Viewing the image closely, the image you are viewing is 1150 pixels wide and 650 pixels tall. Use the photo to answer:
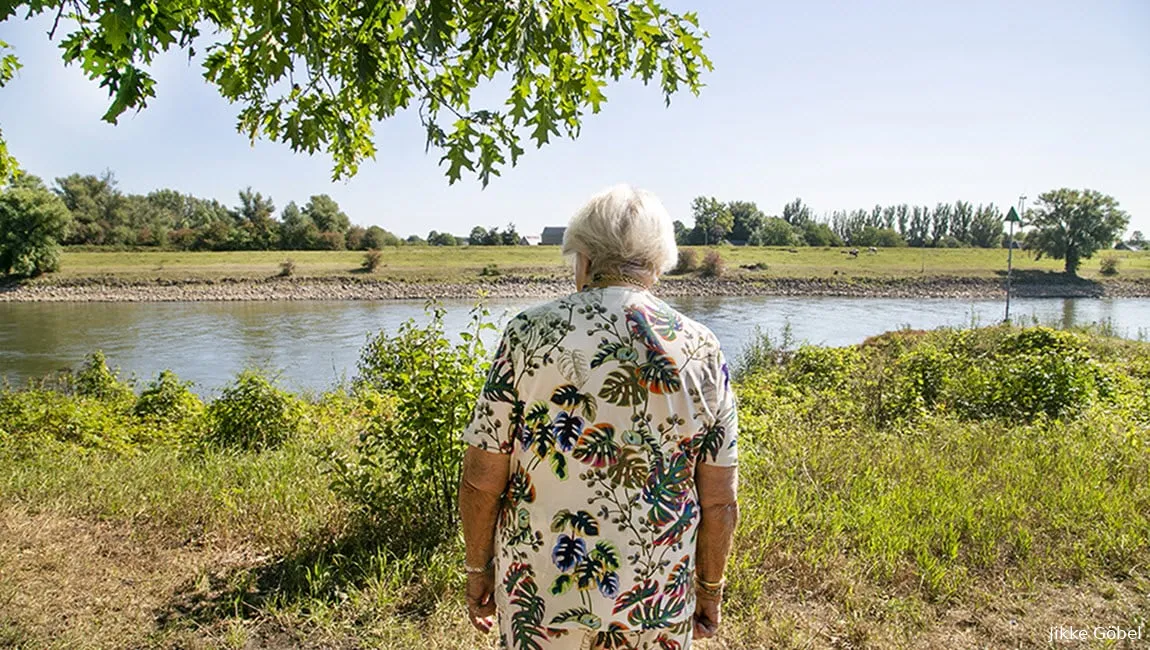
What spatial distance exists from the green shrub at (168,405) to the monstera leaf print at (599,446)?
751 centimetres

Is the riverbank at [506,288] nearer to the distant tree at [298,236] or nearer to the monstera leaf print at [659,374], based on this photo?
the distant tree at [298,236]

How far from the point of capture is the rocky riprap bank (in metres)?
44.5

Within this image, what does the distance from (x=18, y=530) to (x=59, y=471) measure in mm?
1433

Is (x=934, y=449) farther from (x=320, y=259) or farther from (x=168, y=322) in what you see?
(x=320, y=259)

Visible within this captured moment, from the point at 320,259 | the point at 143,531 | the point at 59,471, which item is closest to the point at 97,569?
the point at 143,531

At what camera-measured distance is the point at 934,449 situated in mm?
4973

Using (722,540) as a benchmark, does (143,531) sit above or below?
below

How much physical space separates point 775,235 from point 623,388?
10301cm

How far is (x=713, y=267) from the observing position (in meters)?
55.7

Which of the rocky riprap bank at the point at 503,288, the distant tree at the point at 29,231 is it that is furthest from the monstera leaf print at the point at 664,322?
the distant tree at the point at 29,231

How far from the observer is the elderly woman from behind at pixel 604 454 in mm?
1452

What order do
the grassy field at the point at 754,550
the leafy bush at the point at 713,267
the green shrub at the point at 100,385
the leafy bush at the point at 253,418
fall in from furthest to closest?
the leafy bush at the point at 713,267 → the green shrub at the point at 100,385 → the leafy bush at the point at 253,418 → the grassy field at the point at 754,550

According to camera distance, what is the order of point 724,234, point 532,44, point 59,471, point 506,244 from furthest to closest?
point 724,234 < point 506,244 < point 59,471 < point 532,44

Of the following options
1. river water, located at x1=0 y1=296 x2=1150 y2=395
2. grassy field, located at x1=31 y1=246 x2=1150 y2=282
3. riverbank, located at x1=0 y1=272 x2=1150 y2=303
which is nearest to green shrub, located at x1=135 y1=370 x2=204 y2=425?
river water, located at x1=0 y1=296 x2=1150 y2=395
